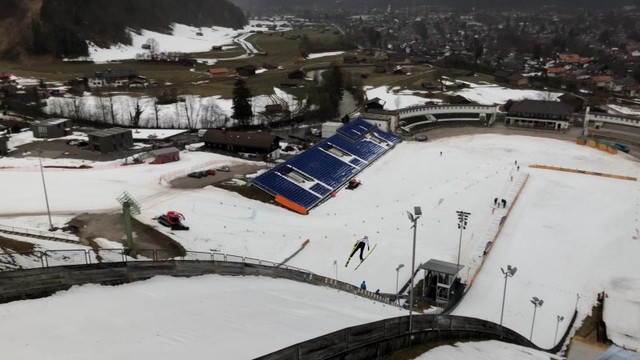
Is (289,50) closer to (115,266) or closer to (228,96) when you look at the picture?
(228,96)

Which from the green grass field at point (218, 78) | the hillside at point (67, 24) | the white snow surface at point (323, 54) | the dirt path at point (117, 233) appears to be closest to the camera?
the dirt path at point (117, 233)

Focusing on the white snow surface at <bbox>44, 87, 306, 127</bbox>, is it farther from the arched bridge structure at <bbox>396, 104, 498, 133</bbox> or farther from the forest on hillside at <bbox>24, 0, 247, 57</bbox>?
the forest on hillside at <bbox>24, 0, 247, 57</bbox>

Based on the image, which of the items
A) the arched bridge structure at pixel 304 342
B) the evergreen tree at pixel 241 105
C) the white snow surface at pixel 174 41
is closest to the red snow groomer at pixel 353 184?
the arched bridge structure at pixel 304 342

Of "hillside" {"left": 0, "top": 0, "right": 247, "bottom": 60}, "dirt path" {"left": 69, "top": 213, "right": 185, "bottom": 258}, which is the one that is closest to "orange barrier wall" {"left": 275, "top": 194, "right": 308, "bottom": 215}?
"dirt path" {"left": 69, "top": 213, "right": 185, "bottom": 258}

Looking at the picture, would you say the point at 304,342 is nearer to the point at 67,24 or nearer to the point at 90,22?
the point at 67,24

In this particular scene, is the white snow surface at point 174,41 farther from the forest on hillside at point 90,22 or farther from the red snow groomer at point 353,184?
the red snow groomer at point 353,184

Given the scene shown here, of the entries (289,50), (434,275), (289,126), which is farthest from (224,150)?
(289,50)
